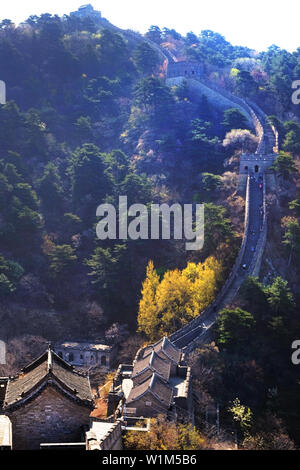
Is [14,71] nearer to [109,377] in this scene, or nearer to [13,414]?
[109,377]

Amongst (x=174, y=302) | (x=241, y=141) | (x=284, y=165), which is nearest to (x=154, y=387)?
(x=174, y=302)

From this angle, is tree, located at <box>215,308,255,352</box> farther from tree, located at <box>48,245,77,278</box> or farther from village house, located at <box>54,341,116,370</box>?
tree, located at <box>48,245,77,278</box>

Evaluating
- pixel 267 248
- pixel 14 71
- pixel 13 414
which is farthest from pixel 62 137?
pixel 13 414

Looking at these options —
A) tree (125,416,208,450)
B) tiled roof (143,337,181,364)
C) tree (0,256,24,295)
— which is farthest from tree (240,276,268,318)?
tree (0,256,24,295)

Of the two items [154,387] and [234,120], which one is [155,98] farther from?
[154,387]

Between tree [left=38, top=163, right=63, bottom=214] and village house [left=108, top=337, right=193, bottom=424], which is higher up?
tree [left=38, top=163, right=63, bottom=214]
